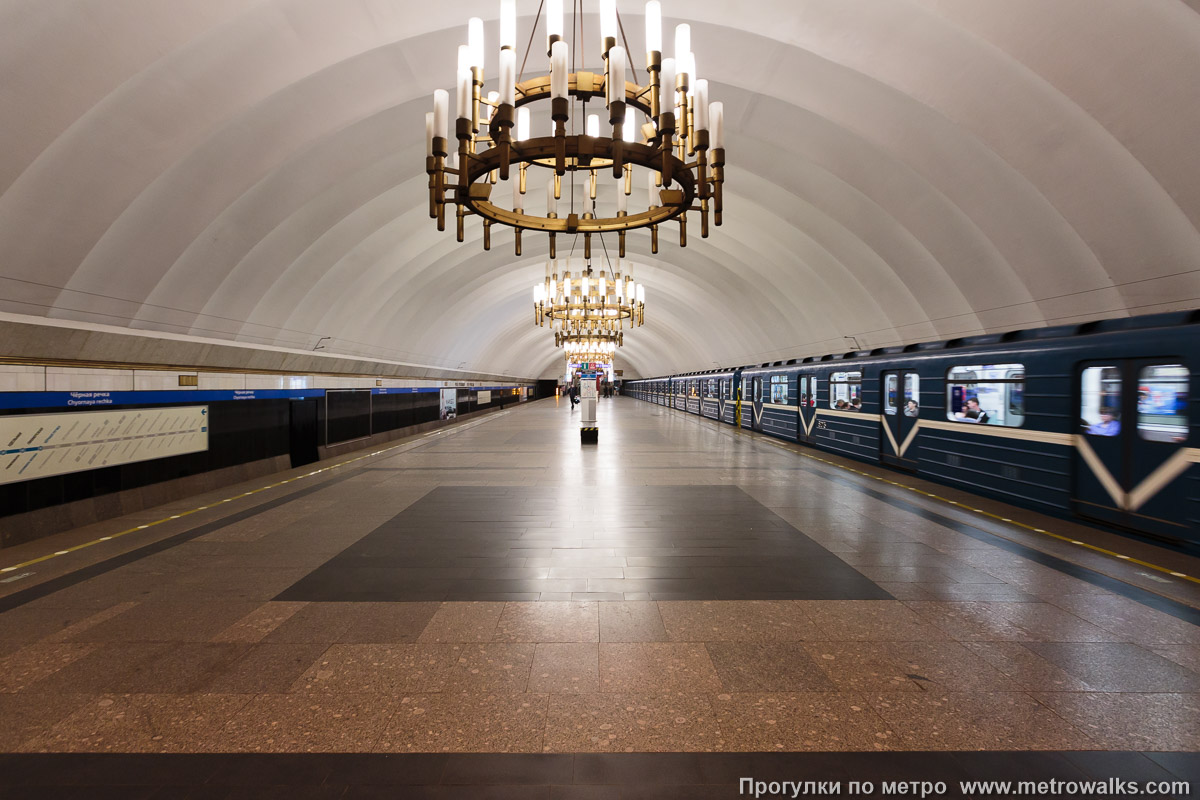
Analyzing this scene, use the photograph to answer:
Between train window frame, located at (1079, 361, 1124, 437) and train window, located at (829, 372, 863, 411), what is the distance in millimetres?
5068

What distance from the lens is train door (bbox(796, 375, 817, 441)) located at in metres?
13.8

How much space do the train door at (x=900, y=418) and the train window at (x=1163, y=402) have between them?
3.77 m

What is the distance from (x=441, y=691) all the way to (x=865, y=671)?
2332 mm

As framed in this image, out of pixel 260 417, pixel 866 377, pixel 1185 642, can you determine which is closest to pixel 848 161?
pixel 866 377

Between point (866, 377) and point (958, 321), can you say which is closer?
point (866, 377)

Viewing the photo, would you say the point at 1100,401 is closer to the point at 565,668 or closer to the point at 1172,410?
the point at 1172,410

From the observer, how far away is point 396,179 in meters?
11.3

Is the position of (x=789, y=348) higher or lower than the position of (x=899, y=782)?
higher

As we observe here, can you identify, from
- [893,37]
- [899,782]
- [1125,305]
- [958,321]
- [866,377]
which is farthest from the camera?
[958,321]

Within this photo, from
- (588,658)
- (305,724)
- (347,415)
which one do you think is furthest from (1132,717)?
(347,415)

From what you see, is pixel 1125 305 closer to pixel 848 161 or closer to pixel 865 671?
pixel 848 161

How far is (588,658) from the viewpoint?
3.03 meters

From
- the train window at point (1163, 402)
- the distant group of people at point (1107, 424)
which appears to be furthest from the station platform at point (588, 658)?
the train window at point (1163, 402)

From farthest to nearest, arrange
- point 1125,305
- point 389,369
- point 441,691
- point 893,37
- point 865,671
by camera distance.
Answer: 1. point 389,369
2. point 1125,305
3. point 893,37
4. point 865,671
5. point 441,691
